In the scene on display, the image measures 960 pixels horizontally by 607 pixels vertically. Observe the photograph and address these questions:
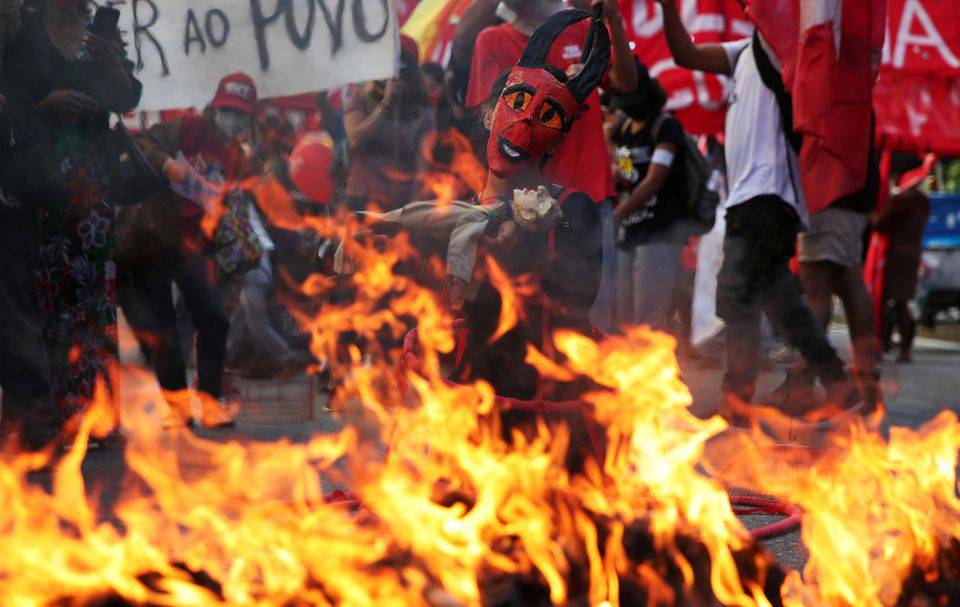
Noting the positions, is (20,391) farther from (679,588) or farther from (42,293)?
(679,588)

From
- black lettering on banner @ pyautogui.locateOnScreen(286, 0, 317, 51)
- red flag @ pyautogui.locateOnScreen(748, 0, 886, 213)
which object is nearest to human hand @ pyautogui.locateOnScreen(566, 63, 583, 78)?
red flag @ pyautogui.locateOnScreen(748, 0, 886, 213)

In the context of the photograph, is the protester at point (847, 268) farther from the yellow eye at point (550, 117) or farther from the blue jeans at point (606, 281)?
the yellow eye at point (550, 117)

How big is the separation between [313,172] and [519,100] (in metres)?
4.35

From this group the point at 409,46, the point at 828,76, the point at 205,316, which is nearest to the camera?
the point at 828,76

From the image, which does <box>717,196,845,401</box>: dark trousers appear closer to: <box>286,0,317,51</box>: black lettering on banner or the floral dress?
<box>286,0,317,51</box>: black lettering on banner

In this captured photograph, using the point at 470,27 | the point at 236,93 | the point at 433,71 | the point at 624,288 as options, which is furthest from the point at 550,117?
the point at 624,288

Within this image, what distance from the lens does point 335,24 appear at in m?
5.39

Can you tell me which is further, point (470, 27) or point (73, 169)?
point (470, 27)

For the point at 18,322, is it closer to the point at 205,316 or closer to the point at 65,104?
the point at 65,104

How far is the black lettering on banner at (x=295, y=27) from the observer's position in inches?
215

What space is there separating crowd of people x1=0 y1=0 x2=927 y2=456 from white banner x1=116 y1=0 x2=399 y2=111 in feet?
0.74

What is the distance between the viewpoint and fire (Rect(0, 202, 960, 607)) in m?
2.22

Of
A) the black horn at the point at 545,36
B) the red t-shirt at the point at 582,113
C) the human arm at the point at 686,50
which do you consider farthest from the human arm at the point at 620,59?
the black horn at the point at 545,36

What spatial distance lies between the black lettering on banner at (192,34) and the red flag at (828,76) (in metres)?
2.68
